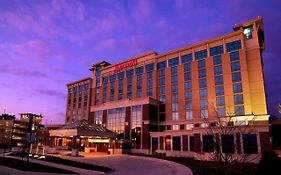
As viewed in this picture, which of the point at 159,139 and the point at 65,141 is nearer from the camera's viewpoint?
the point at 159,139

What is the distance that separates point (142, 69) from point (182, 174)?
5954cm

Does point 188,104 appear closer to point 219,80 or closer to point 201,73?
point 201,73

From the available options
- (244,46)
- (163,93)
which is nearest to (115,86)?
(163,93)

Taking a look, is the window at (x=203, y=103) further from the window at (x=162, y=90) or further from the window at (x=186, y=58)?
the window at (x=162, y=90)

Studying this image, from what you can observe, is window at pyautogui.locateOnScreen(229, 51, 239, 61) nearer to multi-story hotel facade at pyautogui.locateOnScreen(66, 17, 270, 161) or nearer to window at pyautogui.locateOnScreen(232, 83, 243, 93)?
multi-story hotel facade at pyautogui.locateOnScreen(66, 17, 270, 161)

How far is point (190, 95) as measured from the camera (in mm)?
71188

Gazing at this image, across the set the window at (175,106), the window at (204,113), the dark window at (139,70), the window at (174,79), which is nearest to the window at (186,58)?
the window at (174,79)

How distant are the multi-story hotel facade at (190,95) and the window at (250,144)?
6676mm

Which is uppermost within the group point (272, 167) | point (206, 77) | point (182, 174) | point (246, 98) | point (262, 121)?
point (206, 77)

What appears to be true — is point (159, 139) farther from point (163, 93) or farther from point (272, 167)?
A: point (272, 167)

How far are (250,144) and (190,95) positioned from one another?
94.9 ft

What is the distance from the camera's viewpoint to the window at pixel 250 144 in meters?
43.5

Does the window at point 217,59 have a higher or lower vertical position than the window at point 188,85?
higher

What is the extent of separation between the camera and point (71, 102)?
112m
